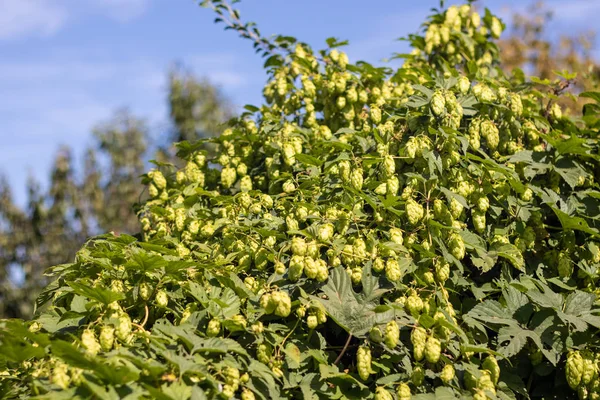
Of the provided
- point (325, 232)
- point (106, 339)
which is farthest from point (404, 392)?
→ point (106, 339)

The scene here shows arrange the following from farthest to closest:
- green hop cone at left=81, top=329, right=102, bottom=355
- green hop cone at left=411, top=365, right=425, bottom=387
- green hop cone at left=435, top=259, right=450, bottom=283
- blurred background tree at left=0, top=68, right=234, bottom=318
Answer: blurred background tree at left=0, top=68, right=234, bottom=318, green hop cone at left=435, top=259, right=450, bottom=283, green hop cone at left=411, top=365, right=425, bottom=387, green hop cone at left=81, top=329, right=102, bottom=355

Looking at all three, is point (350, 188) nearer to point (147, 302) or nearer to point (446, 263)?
point (446, 263)

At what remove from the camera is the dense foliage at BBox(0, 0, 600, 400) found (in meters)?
2.50

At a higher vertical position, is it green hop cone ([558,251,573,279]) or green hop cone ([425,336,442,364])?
green hop cone ([558,251,573,279])

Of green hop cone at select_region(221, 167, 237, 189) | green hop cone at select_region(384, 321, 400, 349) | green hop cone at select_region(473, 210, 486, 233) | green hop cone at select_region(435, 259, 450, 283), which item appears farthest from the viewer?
green hop cone at select_region(221, 167, 237, 189)

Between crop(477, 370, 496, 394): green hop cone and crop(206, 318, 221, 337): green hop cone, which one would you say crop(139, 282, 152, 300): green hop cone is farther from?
crop(477, 370, 496, 394): green hop cone

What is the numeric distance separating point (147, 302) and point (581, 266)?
2.23 metres

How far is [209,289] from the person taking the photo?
9.50 feet

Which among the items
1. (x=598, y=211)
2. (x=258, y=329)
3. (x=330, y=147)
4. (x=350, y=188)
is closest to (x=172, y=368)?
(x=258, y=329)

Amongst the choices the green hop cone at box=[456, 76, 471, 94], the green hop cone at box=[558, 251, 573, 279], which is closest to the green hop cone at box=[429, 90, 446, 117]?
the green hop cone at box=[456, 76, 471, 94]

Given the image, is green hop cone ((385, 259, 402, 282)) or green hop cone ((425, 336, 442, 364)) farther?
green hop cone ((385, 259, 402, 282))

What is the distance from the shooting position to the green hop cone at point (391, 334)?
2613 mm

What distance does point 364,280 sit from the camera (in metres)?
2.91

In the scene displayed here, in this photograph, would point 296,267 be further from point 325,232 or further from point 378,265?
point 378,265
